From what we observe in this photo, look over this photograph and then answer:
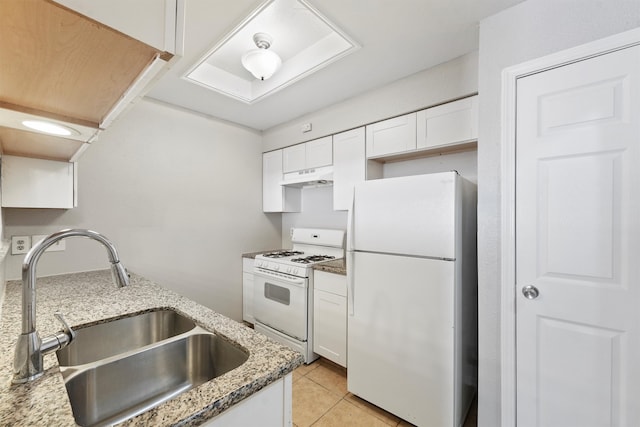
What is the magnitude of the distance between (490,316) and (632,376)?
53 centimetres

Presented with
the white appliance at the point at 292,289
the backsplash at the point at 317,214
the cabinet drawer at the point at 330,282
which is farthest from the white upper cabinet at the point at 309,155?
the cabinet drawer at the point at 330,282

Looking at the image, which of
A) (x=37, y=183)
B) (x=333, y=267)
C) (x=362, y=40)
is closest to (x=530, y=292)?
(x=333, y=267)

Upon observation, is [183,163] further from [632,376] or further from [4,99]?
[632,376]

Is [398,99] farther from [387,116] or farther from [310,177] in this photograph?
[310,177]

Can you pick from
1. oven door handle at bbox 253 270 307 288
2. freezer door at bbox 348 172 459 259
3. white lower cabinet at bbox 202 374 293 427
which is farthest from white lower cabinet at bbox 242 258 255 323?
white lower cabinet at bbox 202 374 293 427

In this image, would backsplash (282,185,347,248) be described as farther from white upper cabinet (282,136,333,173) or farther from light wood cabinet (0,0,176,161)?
light wood cabinet (0,0,176,161)

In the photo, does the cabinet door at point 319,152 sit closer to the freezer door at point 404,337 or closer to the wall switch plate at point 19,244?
the freezer door at point 404,337

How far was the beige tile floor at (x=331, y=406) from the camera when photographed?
5.80 ft

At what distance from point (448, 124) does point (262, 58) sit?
→ 4.48 ft

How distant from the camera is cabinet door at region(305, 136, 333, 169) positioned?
8.77 feet

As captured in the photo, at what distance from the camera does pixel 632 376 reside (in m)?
1.16

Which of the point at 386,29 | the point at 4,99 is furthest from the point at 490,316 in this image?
the point at 4,99

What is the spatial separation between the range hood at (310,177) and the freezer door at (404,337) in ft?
3.52

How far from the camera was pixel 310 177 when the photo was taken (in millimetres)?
2824
